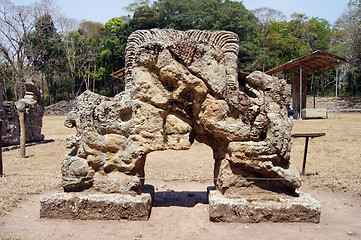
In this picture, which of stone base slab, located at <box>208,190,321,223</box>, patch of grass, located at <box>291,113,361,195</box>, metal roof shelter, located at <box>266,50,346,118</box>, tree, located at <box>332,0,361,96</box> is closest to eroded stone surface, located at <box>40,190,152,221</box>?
stone base slab, located at <box>208,190,321,223</box>

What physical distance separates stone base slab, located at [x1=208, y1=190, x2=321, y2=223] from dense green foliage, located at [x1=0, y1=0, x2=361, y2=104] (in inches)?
960

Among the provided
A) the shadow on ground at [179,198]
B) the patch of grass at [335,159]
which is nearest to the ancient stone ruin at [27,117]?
the shadow on ground at [179,198]

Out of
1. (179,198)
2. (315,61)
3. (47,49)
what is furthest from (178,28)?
(179,198)

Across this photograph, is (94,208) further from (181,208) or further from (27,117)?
(27,117)

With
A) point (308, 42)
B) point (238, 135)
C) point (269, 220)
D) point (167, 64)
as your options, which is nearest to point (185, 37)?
point (167, 64)

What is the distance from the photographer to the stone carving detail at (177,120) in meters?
4.44

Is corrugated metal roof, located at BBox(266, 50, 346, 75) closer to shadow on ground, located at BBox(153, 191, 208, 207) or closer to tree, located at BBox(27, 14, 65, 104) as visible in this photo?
shadow on ground, located at BBox(153, 191, 208, 207)

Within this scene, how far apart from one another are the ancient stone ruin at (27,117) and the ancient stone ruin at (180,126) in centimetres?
754

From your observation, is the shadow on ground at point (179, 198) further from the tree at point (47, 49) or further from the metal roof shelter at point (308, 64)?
the tree at point (47, 49)

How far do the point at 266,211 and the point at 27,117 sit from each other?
11.3 m

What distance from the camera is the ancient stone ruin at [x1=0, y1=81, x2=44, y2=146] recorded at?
1119 centimetres

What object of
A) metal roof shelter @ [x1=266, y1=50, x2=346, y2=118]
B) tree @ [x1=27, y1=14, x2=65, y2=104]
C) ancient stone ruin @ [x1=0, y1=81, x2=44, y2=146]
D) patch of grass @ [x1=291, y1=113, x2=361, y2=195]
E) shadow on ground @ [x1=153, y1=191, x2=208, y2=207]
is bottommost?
shadow on ground @ [x1=153, y1=191, x2=208, y2=207]

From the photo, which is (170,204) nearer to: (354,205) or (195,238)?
(195,238)

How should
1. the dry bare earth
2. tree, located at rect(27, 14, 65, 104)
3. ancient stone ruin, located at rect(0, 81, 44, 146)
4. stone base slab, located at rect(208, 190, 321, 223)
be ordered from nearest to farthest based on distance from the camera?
the dry bare earth → stone base slab, located at rect(208, 190, 321, 223) → ancient stone ruin, located at rect(0, 81, 44, 146) → tree, located at rect(27, 14, 65, 104)
